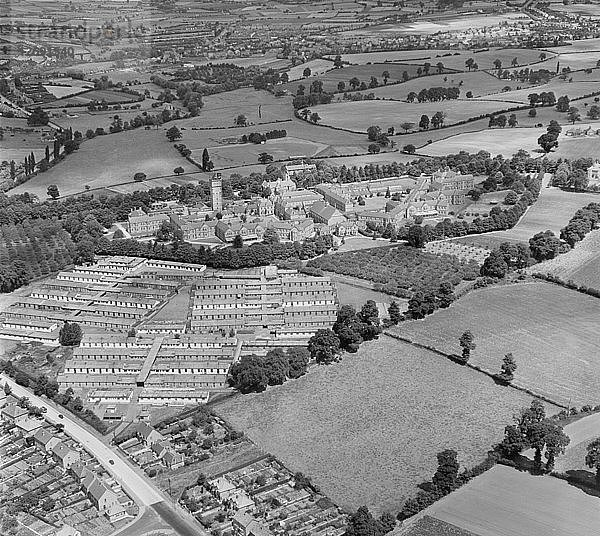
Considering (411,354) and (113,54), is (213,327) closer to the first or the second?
(411,354)

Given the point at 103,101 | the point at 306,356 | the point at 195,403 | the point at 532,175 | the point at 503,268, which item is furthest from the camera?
the point at 103,101

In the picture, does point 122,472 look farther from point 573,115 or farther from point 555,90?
point 555,90

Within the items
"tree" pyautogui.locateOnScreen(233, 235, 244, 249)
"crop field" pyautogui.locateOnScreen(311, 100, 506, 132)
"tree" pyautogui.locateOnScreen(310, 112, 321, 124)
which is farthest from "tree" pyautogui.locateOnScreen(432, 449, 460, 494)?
"tree" pyautogui.locateOnScreen(310, 112, 321, 124)

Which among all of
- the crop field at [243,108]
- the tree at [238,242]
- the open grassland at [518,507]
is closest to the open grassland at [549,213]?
the tree at [238,242]

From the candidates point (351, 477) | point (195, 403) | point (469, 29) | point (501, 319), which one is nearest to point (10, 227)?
point (195, 403)

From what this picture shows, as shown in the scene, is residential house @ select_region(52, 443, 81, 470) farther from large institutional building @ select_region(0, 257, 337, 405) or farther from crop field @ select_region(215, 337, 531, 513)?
crop field @ select_region(215, 337, 531, 513)

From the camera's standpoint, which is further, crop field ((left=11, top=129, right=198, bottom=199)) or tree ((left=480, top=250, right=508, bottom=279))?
crop field ((left=11, top=129, right=198, bottom=199))
